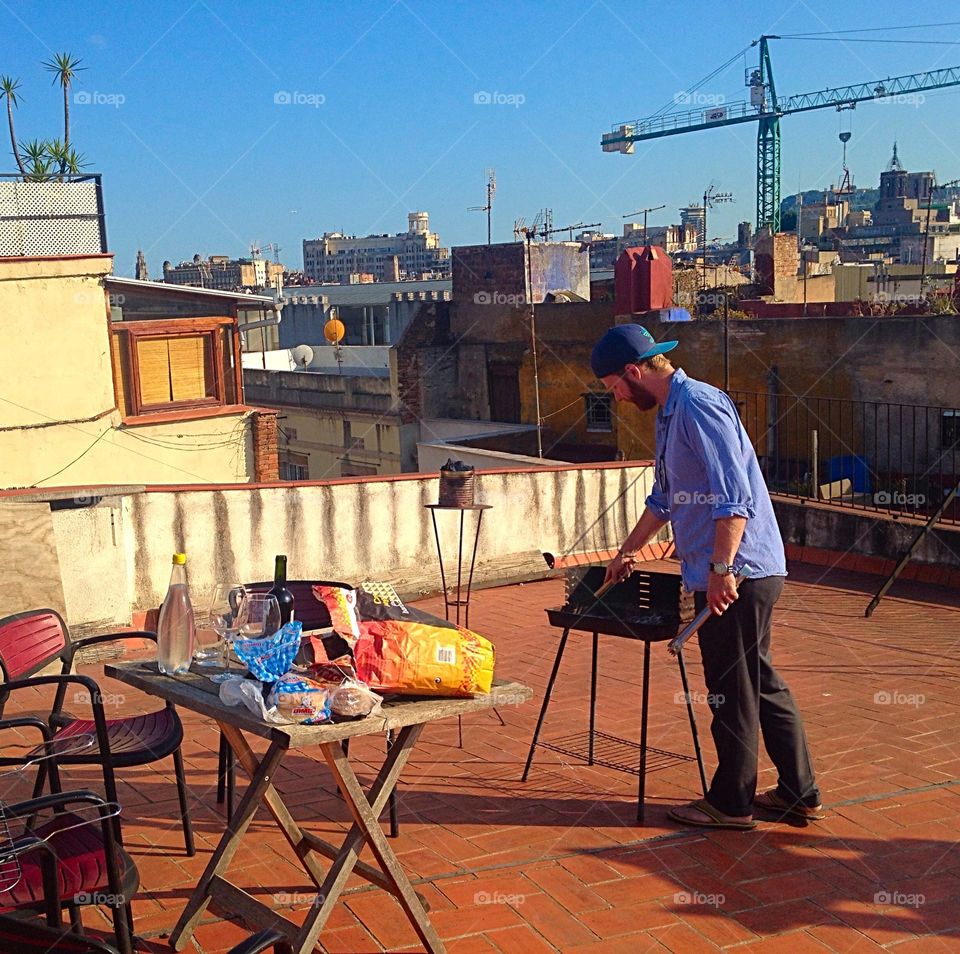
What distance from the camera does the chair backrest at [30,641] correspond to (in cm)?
434

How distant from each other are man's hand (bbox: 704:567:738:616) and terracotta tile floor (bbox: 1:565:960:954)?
91cm

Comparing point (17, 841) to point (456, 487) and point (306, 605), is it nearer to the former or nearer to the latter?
point (306, 605)

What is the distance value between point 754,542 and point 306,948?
2106mm

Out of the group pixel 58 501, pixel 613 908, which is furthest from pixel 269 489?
pixel 613 908

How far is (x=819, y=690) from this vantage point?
6.45 meters

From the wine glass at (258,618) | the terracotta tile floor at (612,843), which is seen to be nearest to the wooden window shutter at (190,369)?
the terracotta tile floor at (612,843)

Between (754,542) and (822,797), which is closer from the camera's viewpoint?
(754,542)

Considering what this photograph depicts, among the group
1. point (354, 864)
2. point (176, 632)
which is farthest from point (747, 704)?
point (176, 632)

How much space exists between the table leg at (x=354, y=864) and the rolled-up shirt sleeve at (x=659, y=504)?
5.02ft

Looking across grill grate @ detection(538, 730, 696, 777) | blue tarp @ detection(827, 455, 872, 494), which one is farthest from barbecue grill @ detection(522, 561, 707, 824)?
blue tarp @ detection(827, 455, 872, 494)

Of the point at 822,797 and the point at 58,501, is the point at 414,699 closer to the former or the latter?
the point at 822,797

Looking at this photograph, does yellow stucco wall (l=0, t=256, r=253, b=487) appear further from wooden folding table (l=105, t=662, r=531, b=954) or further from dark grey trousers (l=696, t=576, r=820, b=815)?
dark grey trousers (l=696, t=576, r=820, b=815)

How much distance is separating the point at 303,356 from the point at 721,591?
32.5 metres

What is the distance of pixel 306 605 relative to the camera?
14.7 ft
